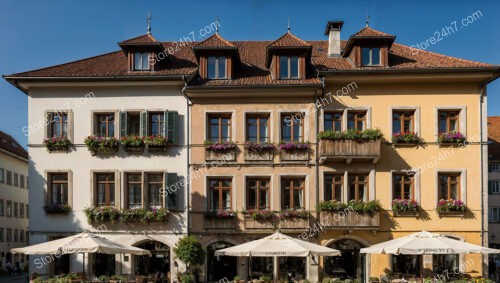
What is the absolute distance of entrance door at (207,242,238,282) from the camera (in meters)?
25.0

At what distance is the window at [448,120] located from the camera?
2519 centimetres

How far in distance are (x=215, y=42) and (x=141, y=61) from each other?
3.72 meters

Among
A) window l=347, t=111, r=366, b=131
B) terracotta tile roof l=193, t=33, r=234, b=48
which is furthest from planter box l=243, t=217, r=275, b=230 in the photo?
terracotta tile roof l=193, t=33, r=234, b=48

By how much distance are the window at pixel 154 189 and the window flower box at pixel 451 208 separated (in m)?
12.8

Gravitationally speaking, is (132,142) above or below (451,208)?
above

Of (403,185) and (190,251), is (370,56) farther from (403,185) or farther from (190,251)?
(190,251)

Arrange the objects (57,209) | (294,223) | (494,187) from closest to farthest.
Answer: (294,223), (57,209), (494,187)

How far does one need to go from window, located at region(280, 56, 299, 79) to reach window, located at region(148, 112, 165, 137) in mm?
6103

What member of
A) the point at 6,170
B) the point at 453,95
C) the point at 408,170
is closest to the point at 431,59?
the point at 453,95

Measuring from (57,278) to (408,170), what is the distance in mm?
16039

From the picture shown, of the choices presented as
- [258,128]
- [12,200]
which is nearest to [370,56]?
[258,128]

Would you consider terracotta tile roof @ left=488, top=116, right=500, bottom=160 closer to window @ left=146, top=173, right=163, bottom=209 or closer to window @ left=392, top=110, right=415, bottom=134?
window @ left=392, top=110, right=415, bottom=134

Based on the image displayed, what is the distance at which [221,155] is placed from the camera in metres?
25.1

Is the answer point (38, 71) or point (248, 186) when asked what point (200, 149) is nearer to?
point (248, 186)
